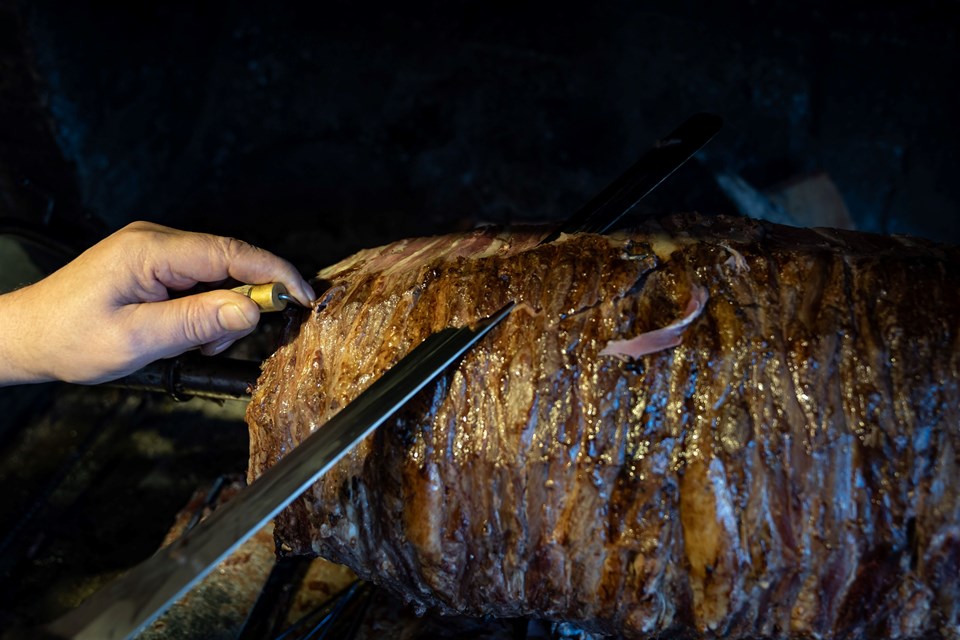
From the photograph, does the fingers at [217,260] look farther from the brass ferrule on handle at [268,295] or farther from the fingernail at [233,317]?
the fingernail at [233,317]

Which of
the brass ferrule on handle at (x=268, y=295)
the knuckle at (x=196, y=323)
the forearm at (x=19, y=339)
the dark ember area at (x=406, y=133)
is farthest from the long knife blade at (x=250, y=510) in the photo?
the dark ember area at (x=406, y=133)

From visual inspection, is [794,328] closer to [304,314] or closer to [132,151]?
[304,314]

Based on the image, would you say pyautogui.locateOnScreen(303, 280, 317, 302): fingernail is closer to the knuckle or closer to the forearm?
the knuckle

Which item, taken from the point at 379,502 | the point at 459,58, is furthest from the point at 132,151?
the point at 379,502

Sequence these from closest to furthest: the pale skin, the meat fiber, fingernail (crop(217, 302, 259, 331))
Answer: the meat fiber, fingernail (crop(217, 302, 259, 331)), the pale skin

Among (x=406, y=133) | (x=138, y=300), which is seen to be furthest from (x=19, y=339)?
(x=406, y=133)

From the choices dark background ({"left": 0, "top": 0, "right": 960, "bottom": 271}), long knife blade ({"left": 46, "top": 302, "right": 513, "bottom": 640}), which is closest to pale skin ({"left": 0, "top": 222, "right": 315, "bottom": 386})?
long knife blade ({"left": 46, "top": 302, "right": 513, "bottom": 640})

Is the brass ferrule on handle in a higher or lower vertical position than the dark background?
lower
